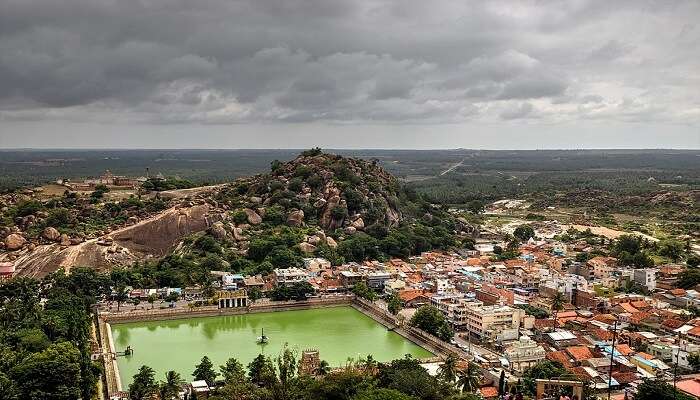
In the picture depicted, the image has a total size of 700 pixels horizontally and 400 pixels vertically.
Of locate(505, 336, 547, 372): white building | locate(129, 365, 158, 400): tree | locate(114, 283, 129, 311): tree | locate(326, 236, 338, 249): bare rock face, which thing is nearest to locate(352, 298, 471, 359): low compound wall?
locate(505, 336, 547, 372): white building

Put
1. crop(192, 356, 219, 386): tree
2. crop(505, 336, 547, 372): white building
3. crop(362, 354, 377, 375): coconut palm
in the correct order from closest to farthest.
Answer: crop(362, 354, 377, 375): coconut palm < crop(192, 356, 219, 386): tree < crop(505, 336, 547, 372): white building

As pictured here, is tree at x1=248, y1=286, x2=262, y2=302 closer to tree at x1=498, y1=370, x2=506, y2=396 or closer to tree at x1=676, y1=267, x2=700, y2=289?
tree at x1=498, y1=370, x2=506, y2=396

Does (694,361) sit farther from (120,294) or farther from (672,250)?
(120,294)

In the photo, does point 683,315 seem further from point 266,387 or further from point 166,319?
point 166,319

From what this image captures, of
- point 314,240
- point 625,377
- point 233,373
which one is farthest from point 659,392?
point 314,240

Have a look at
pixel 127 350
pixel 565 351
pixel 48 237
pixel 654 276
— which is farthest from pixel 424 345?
pixel 48 237

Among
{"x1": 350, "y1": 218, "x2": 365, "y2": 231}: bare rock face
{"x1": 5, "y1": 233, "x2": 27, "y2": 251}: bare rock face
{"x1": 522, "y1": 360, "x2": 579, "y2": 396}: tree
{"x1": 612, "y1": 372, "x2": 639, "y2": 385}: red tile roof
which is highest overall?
{"x1": 5, "y1": 233, "x2": 27, "y2": 251}: bare rock face
